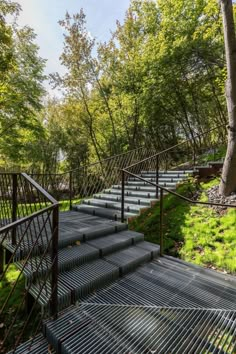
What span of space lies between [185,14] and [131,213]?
727 centimetres

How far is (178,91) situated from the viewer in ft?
27.3

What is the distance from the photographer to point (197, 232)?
3.66 m

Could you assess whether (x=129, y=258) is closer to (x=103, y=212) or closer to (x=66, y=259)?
(x=66, y=259)

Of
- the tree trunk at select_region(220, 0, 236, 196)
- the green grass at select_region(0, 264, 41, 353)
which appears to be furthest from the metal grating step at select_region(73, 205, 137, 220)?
the tree trunk at select_region(220, 0, 236, 196)

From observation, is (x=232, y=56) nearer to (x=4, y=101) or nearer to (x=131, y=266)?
(x=131, y=266)

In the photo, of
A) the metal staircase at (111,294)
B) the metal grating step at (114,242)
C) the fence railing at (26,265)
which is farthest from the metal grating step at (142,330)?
the metal grating step at (114,242)

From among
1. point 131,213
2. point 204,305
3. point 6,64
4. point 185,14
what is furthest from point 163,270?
point 185,14

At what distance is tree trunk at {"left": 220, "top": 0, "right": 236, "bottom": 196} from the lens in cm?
414

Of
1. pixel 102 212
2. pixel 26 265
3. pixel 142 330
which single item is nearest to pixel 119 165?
pixel 102 212

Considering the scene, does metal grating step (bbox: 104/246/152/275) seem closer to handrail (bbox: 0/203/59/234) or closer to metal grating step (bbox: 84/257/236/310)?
metal grating step (bbox: 84/257/236/310)

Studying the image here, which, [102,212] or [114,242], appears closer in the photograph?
[114,242]

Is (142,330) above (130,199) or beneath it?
beneath

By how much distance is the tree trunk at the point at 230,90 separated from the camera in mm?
4145

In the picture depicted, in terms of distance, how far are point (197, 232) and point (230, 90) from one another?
2.82 m
